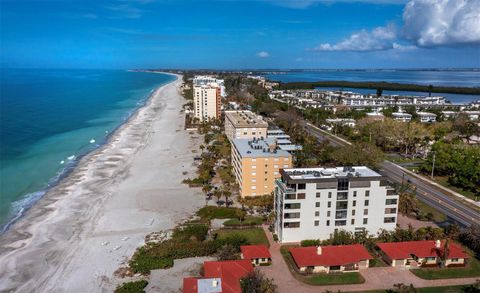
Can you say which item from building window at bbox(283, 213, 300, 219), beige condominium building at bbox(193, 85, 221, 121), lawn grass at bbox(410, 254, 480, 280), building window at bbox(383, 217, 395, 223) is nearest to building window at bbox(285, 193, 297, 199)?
building window at bbox(283, 213, 300, 219)

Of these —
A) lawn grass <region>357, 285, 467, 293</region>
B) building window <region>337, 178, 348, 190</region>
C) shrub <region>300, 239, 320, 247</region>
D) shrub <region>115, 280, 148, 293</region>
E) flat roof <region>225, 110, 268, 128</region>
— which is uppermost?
flat roof <region>225, 110, 268, 128</region>

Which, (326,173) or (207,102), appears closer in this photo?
(326,173)

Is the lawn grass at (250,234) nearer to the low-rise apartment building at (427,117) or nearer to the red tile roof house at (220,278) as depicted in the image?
the red tile roof house at (220,278)

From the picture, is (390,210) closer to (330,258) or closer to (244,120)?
(330,258)

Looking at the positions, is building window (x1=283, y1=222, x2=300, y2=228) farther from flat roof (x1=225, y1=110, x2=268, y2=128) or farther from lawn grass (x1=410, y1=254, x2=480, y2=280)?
flat roof (x1=225, y1=110, x2=268, y2=128)

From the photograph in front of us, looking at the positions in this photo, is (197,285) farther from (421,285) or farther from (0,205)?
(0,205)

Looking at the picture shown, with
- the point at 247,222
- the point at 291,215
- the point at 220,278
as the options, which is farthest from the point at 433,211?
the point at 220,278
